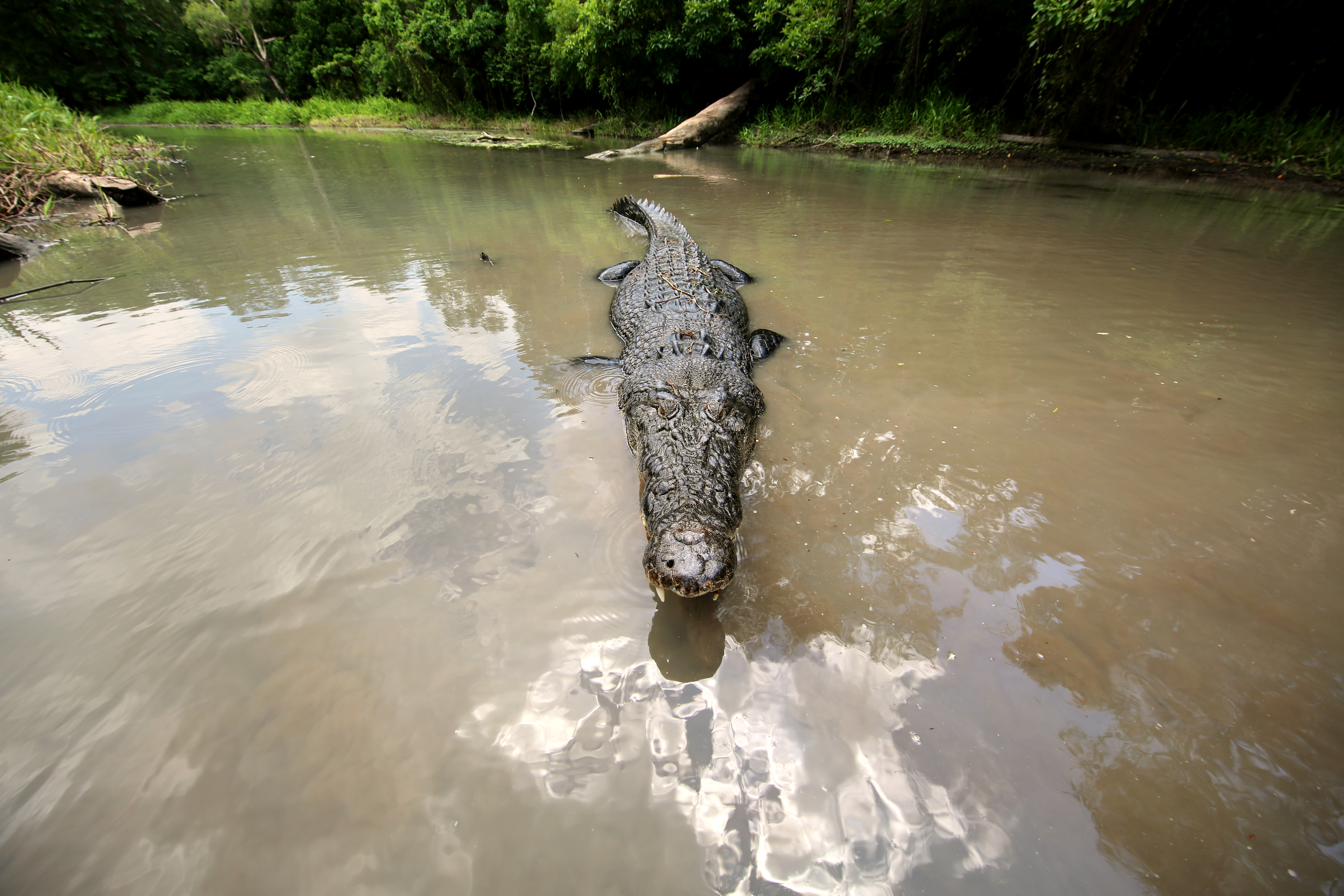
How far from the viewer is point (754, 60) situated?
1591 cm

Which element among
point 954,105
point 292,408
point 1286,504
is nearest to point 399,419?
point 292,408

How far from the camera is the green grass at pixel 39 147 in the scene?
6.82 meters

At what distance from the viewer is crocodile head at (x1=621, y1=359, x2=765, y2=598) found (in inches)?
67.3

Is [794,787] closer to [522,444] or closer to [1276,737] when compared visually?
[1276,737]

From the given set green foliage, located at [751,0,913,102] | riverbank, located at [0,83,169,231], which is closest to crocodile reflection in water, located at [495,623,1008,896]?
riverbank, located at [0,83,169,231]

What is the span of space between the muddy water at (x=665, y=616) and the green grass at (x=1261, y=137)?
705 centimetres

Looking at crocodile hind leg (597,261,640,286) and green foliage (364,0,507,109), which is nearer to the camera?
crocodile hind leg (597,261,640,286)

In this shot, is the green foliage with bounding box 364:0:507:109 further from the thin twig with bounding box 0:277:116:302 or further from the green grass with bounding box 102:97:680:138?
the thin twig with bounding box 0:277:116:302

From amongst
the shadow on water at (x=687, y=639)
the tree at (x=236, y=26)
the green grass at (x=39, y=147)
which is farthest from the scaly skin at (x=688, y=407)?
the tree at (x=236, y=26)

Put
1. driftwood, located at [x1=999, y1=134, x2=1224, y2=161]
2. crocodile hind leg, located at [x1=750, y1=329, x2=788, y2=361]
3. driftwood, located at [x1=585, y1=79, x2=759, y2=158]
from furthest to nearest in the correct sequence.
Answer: driftwood, located at [x1=585, y1=79, x2=759, y2=158] < driftwood, located at [x1=999, y1=134, x2=1224, y2=161] < crocodile hind leg, located at [x1=750, y1=329, x2=788, y2=361]

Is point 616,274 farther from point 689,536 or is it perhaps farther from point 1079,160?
point 1079,160

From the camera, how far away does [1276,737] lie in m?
1.43

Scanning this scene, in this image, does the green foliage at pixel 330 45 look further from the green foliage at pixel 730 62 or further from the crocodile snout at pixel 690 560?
the crocodile snout at pixel 690 560

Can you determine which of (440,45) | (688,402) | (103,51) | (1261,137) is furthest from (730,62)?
(103,51)
